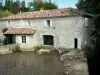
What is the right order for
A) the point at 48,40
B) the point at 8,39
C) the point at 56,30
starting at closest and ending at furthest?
the point at 56,30, the point at 8,39, the point at 48,40

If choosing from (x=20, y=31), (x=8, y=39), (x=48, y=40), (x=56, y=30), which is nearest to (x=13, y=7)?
(x=8, y=39)

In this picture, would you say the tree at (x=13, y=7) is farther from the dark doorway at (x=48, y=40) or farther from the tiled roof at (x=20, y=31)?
the dark doorway at (x=48, y=40)

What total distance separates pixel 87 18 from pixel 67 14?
3092 millimetres

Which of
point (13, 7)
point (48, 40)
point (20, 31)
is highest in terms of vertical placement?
point (13, 7)

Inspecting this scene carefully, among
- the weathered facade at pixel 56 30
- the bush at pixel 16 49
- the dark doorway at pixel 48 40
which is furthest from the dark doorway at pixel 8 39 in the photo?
the dark doorway at pixel 48 40

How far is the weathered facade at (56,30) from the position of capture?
95.4ft

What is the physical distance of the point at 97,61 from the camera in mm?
21984

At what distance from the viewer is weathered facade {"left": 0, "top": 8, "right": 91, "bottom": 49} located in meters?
29.1

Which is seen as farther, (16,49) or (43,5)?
(43,5)

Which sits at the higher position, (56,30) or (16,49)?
(56,30)

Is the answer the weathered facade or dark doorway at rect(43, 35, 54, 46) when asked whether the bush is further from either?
dark doorway at rect(43, 35, 54, 46)

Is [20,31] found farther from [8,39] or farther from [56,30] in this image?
[56,30]

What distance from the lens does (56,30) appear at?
31.4m

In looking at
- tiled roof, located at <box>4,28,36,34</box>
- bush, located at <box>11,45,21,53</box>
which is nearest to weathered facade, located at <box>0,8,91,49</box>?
tiled roof, located at <box>4,28,36,34</box>
